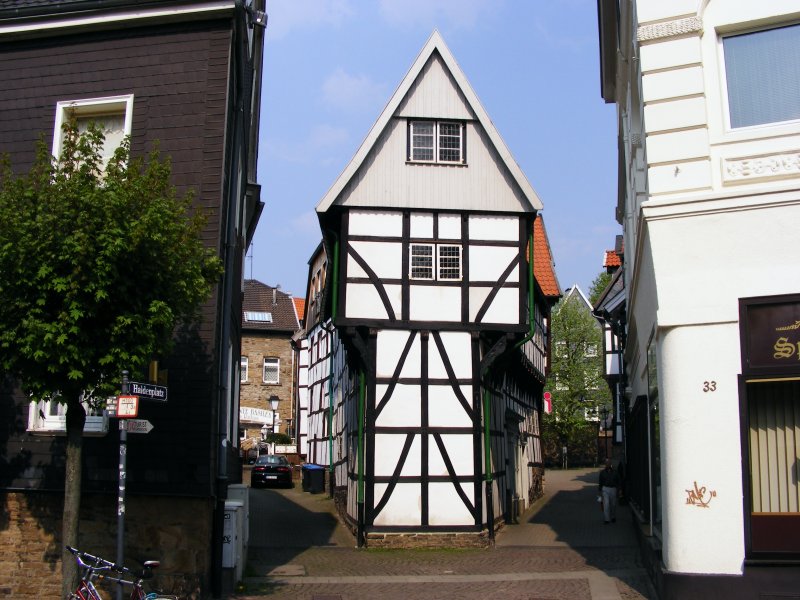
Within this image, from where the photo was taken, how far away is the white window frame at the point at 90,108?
1460 centimetres

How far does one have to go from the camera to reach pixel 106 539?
13.2 meters

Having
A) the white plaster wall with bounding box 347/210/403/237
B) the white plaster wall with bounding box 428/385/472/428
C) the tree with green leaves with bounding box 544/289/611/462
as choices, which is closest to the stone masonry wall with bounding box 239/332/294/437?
the tree with green leaves with bounding box 544/289/611/462

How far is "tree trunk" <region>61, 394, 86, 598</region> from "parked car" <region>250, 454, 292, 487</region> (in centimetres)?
2477

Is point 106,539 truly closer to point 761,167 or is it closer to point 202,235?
point 202,235

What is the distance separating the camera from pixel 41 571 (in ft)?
44.0

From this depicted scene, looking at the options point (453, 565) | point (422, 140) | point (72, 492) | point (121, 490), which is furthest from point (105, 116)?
point (453, 565)

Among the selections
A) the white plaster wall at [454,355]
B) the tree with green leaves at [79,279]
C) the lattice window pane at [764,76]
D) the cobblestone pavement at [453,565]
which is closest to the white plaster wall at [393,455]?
the white plaster wall at [454,355]

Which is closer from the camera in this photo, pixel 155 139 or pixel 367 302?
pixel 155 139

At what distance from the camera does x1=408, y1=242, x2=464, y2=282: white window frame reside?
1964cm

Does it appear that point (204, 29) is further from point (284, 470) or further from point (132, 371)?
point (284, 470)

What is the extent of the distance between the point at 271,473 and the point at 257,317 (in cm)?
2036

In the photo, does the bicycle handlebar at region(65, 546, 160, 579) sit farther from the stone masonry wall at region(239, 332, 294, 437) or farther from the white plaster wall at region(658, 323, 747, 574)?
the stone masonry wall at region(239, 332, 294, 437)

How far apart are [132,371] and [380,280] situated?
8.95 m

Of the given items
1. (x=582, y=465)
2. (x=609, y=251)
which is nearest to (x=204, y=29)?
(x=609, y=251)
